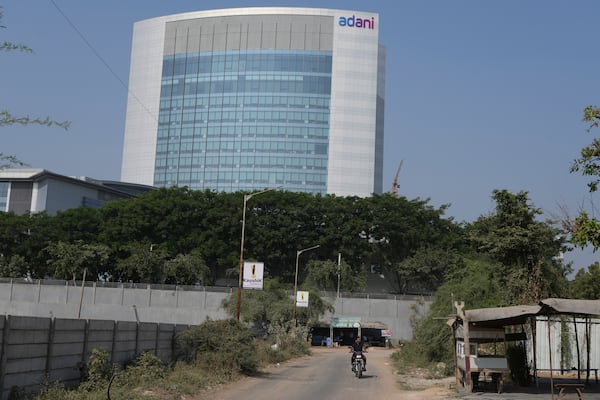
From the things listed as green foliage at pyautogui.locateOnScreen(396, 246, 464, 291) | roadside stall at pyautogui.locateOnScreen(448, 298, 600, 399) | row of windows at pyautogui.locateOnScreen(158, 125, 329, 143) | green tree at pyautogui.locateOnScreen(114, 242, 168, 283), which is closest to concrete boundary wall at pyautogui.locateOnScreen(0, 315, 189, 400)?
roadside stall at pyautogui.locateOnScreen(448, 298, 600, 399)

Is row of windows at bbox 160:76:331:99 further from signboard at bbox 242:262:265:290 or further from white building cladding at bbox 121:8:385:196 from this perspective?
signboard at bbox 242:262:265:290

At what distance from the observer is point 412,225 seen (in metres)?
92.3

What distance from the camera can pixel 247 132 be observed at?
140 metres

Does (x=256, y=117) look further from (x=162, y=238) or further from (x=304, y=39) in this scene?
(x=162, y=238)

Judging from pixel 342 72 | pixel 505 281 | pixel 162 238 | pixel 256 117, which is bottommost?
pixel 505 281

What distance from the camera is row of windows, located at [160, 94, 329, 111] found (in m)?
139

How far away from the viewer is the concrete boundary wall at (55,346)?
15586 mm

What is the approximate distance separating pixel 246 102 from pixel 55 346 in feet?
412

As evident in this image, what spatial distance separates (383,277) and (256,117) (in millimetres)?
52047

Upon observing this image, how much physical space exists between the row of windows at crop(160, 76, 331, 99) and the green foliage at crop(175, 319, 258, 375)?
114523 millimetres

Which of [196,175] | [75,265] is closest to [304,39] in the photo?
[196,175]

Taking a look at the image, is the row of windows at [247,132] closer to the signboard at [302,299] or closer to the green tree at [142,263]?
the green tree at [142,263]

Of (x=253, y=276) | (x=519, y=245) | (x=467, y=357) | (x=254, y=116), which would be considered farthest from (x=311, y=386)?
(x=254, y=116)

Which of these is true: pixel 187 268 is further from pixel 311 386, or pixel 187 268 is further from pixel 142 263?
pixel 311 386
